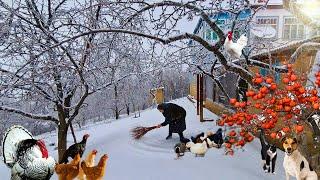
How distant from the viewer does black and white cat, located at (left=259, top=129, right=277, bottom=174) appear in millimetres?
8211

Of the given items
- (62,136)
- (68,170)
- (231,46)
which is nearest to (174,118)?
(62,136)

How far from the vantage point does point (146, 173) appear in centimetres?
964

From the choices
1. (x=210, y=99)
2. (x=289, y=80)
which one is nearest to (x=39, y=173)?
(x=289, y=80)

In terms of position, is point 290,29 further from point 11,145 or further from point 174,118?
point 11,145

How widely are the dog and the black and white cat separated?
5.71 ft

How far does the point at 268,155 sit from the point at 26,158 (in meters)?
5.39

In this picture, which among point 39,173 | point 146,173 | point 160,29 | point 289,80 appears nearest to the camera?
point 289,80

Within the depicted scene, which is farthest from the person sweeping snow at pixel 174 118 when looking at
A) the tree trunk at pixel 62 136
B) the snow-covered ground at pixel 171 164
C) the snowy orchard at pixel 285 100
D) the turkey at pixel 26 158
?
the snowy orchard at pixel 285 100

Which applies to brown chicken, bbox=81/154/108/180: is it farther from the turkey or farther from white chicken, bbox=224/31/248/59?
white chicken, bbox=224/31/248/59

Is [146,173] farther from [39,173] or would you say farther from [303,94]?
[303,94]

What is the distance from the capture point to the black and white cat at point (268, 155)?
323 inches

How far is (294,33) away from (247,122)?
627 inches

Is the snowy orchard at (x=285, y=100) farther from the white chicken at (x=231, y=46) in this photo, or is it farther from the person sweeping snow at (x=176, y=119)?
the person sweeping snow at (x=176, y=119)

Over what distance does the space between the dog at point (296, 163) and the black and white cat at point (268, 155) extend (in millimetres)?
1740
